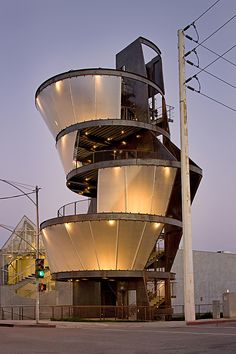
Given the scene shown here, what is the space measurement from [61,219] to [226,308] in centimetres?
1391

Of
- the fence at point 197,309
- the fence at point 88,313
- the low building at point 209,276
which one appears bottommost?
the fence at point 197,309

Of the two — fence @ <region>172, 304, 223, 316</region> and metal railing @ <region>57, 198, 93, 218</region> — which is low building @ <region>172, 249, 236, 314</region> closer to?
fence @ <region>172, 304, 223, 316</region>

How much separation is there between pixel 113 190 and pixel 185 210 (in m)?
10.6

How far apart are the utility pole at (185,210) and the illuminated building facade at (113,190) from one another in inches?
275

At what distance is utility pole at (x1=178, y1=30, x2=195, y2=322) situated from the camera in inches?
1315

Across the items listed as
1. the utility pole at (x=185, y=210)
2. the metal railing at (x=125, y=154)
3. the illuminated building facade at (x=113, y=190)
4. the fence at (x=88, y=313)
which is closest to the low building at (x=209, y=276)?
the illuminated building facade at (x=113, y=190)

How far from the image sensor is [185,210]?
34.9 metres

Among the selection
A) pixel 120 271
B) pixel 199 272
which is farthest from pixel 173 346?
pixel 199 272

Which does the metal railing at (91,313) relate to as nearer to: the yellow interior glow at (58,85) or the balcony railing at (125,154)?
the balcony railing at (125,154)

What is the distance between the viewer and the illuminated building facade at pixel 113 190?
42.0 m

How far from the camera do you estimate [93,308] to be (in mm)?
42656

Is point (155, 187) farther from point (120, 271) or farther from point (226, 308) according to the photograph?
point (226, 308)

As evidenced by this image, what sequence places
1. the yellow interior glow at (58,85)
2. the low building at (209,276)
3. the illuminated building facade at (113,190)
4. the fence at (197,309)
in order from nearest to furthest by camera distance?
the illuminated building facade at (113,190) < the yellow interior glow at (58,85) < the fence at (197,309) < the low building at (209,276)

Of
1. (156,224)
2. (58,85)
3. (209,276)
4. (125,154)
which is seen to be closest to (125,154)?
(125,154)
